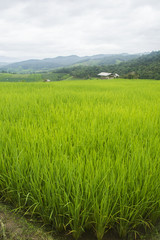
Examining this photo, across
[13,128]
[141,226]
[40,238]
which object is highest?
[13,128]

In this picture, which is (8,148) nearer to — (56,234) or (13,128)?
(13,128)

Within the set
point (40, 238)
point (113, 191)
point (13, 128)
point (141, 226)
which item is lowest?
point (141, 226)

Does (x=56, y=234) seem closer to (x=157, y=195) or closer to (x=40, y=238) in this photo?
(x=40, y=238)

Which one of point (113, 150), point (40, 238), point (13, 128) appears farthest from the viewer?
point (13, 128)

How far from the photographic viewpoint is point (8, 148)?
4.24 ft

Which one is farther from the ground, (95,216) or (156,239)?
(95,216)

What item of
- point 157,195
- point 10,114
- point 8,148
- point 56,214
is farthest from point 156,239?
point 10,114

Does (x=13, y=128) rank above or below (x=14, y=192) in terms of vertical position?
above

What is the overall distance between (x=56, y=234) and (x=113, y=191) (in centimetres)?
35

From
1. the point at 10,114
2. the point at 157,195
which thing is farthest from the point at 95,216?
the point at 10,114

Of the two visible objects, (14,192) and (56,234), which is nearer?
(56,234)

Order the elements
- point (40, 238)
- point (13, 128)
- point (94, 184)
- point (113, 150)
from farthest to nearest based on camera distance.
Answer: point (13, 128)
point (113, 150)
point (94, 184)
point (40, 238)

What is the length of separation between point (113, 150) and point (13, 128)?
0.96m

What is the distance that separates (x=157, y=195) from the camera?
907 mm
